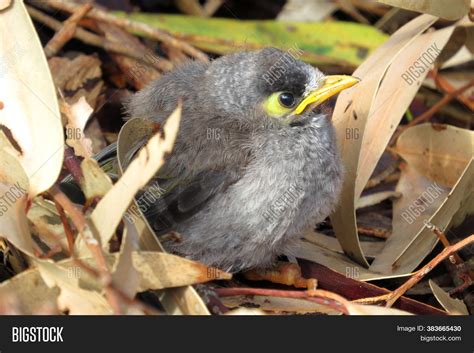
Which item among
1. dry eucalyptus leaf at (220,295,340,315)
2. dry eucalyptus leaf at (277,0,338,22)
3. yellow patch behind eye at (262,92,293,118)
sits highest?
dry eucalyptus leaf at (277,0,338,22)

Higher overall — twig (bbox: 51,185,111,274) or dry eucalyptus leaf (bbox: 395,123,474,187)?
dry eucalyptus leaf (bbox: 395,123,474,187)

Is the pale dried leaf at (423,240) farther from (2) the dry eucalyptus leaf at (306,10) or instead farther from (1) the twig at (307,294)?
(2) the dry eucalyptus leaf at (306,10)

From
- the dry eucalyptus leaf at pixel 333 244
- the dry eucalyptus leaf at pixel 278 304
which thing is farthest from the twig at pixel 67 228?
the dry eucalyptus leaf at pixel 333 244

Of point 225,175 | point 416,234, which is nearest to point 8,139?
point 225,175

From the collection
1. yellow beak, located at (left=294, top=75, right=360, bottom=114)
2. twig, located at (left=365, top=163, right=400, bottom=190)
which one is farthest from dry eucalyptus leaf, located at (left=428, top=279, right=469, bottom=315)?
twig, located at (left=365, top=163, right=400, bottom=190)

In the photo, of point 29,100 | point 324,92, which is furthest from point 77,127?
point 324,92

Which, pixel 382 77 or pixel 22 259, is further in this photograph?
pixel 382 77

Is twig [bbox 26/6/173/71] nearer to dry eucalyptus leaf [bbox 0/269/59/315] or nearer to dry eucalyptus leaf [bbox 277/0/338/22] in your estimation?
dry eucalyptus leaf [bbox 277/0/338/22]

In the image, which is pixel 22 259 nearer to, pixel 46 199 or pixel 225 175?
pixel 46 199
